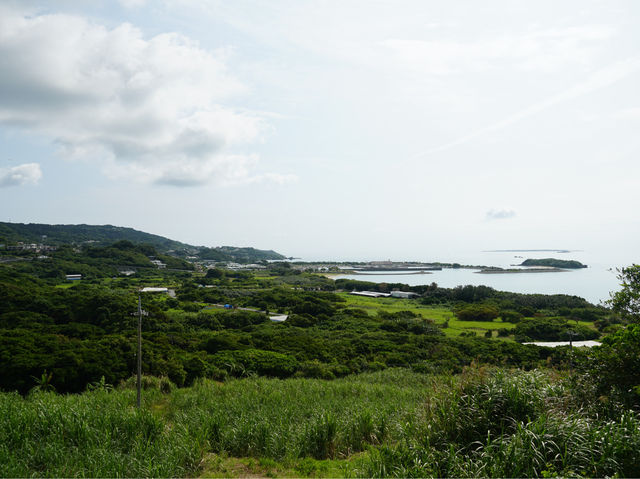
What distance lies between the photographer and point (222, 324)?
2905 cm

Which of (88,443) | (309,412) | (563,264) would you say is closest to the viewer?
(88,443)

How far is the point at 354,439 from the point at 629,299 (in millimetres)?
6875

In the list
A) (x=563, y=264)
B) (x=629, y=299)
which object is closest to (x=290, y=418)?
(x=629, y=299)

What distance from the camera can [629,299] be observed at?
785 cm

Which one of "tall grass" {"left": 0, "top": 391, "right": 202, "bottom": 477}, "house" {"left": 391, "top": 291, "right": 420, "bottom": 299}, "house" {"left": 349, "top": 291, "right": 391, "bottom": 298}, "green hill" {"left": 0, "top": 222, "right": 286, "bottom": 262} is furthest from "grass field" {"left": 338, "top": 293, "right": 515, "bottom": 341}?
"green hill" {"left": 0, "top": 222, "right": 286, "bottom": 262}

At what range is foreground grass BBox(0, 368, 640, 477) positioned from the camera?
4680 millimetres

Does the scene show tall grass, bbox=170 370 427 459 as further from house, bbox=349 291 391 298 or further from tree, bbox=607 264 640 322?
house, bbox=349 291 391 298

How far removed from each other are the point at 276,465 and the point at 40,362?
971 cm

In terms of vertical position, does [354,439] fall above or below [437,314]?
above

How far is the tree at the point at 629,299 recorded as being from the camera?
7.81 metres

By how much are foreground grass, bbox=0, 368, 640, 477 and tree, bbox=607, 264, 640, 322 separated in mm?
2570

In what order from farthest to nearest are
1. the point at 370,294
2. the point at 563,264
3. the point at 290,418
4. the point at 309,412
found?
the point at 563,264, the point at 370,294, the point at 309,412, the point at 290,418

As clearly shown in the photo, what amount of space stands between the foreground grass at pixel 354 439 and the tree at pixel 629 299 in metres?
2.57

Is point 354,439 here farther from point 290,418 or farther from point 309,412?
point 309,412
